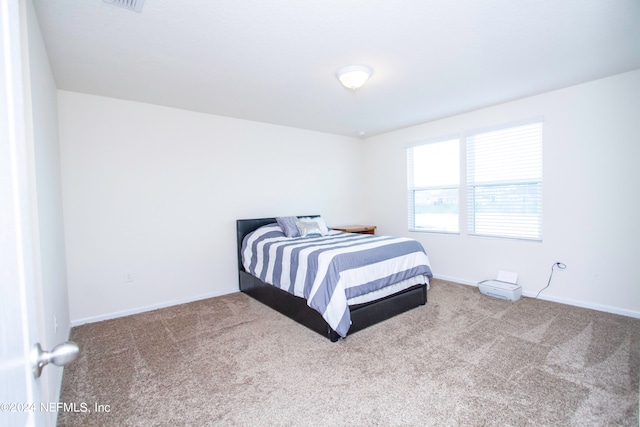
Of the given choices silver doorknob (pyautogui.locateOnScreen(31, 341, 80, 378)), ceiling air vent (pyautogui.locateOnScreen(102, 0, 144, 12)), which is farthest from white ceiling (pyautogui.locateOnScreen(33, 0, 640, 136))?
silver doorknob (pyautogui.locateOnScreen(31, 341, 80, 378))

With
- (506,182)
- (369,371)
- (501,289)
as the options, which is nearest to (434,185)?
(506,182)

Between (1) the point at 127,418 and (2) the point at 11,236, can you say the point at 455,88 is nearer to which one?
(2) the point at 11,236

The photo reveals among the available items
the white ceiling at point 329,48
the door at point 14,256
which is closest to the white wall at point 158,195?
the white ceiling at point 329,48

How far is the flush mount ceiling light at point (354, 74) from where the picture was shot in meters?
2.71

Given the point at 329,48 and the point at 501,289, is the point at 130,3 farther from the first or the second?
the point at 501,289

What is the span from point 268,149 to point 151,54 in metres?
2.26

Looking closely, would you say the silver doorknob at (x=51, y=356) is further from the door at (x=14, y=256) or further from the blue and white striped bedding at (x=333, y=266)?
the blue and white striped bedding at (x=333, y=266)

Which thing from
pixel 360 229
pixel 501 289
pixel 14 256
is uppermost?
pixel 14 256

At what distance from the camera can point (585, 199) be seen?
331 cm

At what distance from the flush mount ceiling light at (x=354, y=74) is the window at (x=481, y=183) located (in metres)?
2.26

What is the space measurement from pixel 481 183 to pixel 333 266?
8.84 feet

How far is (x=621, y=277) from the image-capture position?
311 centimetres

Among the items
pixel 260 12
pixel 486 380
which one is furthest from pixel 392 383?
pixel 260 12

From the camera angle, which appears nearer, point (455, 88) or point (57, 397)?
point (57, 397)
